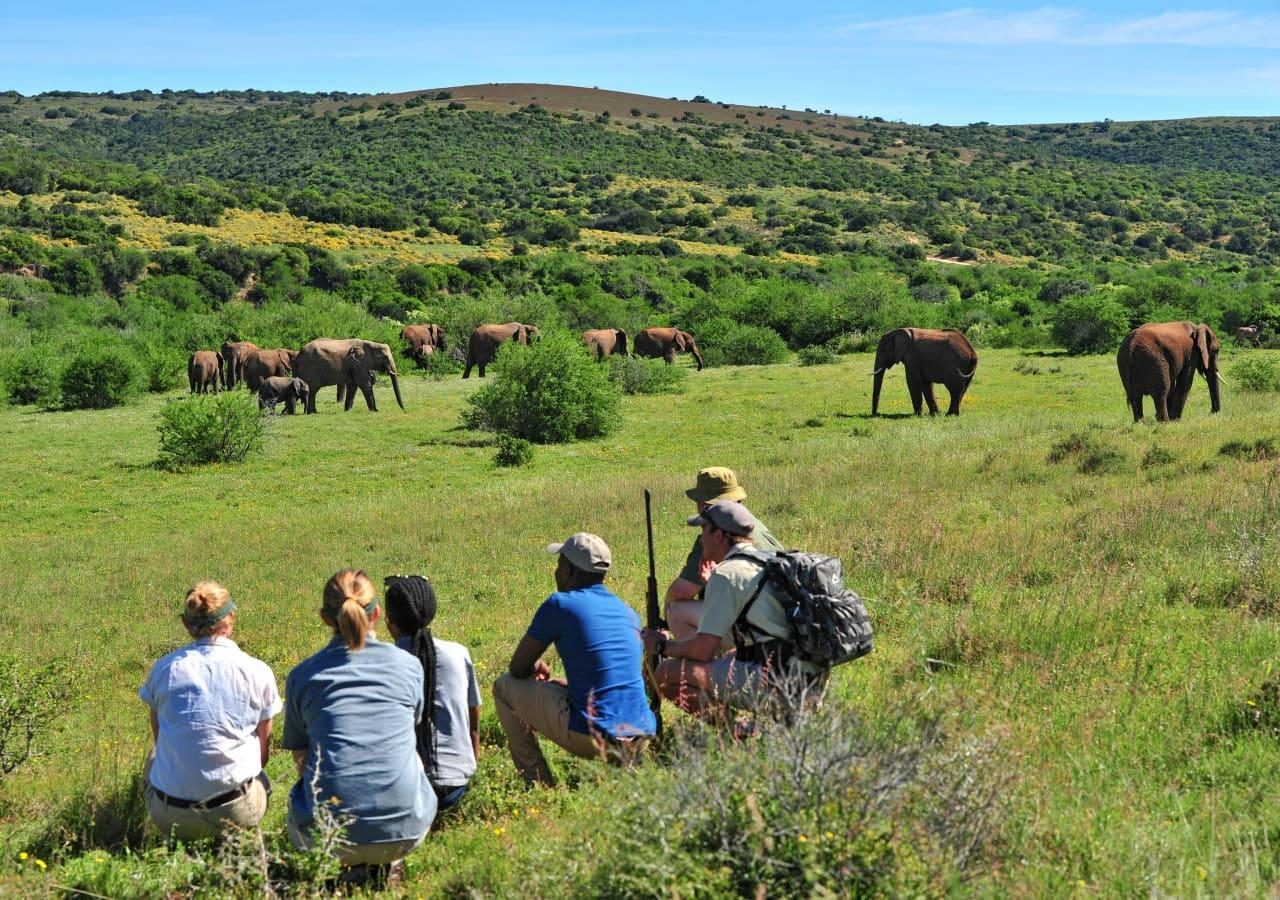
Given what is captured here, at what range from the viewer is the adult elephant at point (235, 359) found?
107 feet

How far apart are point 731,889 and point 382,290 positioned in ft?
187

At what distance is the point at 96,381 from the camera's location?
29.5 meters

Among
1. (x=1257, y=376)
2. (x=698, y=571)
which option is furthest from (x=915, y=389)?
(x=698, y=571)

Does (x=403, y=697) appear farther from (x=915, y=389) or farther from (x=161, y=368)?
(x=161, y=368)

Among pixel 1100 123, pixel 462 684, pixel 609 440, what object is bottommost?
pixel 609 440

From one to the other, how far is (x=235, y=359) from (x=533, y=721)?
29.3 meters

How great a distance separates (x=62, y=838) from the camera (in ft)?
17.5

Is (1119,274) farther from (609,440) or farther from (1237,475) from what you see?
(1237,475)

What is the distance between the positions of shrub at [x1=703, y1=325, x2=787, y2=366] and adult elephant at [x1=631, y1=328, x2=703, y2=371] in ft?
2.63

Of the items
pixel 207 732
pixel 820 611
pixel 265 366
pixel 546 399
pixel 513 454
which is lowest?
pixel 513 454

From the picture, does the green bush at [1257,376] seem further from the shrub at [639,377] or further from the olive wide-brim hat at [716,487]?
the olive wide-brim hat at [716,487]

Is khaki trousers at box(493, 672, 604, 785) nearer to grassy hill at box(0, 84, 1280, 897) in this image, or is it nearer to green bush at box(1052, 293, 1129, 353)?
grassy hill at box(0, 84, 1280, 897)

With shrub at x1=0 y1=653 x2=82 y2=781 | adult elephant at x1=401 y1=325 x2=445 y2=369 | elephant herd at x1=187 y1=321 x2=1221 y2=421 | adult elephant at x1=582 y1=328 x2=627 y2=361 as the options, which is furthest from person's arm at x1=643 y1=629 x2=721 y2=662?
adult elephant at x1=401 y1=325 x2=445 y2=369

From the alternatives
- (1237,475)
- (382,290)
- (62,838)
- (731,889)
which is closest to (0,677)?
(62,838)
